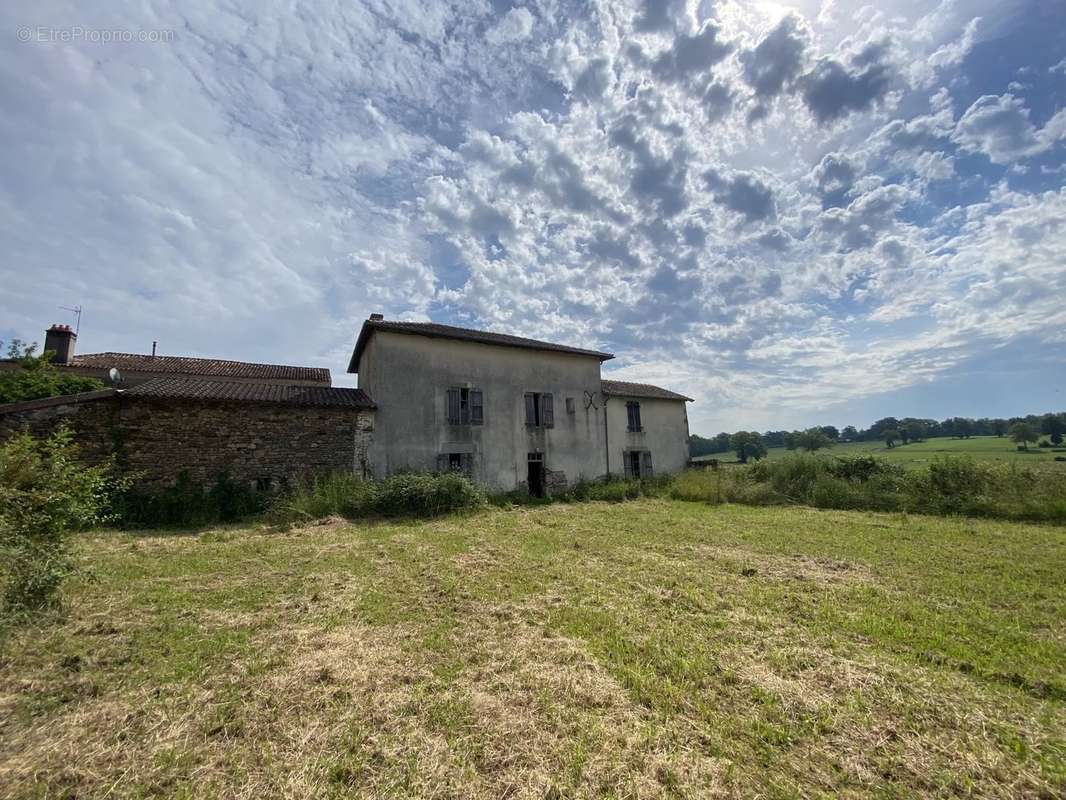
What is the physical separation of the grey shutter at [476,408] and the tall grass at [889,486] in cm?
758

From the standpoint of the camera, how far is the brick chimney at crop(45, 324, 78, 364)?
1705 cm

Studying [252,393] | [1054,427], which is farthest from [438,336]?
[1054,427]

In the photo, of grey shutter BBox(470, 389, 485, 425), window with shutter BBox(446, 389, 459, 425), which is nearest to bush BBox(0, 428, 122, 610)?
window with shutter BBox(446, 389, 459, 425)

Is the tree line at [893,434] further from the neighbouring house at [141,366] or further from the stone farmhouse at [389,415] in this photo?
the neighbouring house at [141,366]

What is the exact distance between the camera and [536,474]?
16.5 m

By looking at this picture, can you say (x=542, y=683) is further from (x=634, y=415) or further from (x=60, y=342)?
(x=60, y=342)

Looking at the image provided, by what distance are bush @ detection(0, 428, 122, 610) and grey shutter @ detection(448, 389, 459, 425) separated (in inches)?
401

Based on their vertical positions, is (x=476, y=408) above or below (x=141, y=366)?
below

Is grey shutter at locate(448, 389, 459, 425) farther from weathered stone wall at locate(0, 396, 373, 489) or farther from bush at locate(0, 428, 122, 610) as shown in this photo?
bush at locate(0, 428, 122, 610)

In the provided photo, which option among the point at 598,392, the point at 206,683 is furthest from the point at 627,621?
the point at 598,392

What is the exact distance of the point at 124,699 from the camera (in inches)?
114

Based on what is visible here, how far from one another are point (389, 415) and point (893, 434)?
5286 cm

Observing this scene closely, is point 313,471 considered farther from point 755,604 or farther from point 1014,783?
point 1014,783

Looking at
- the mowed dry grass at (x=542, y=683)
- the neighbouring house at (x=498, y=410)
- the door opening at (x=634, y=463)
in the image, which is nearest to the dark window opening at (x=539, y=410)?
the neighbouring house at (x=498, y=410)
